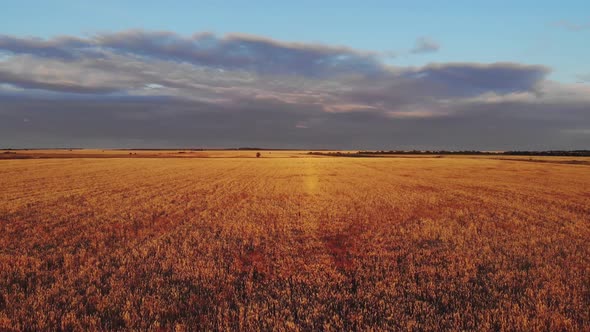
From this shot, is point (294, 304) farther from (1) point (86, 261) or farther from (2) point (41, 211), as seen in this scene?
(2) point (41, 211)

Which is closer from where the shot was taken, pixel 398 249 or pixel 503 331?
pixel 503 331

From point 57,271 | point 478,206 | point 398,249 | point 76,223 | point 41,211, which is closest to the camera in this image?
point 57,271

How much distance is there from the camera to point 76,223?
38.6 feet

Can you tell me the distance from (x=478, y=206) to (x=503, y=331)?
12.8 metres

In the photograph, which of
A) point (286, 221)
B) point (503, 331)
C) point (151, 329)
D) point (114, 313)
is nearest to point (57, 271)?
point (114, 313)

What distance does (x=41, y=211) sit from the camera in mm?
13836

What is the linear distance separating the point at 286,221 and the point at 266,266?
4.87 metres

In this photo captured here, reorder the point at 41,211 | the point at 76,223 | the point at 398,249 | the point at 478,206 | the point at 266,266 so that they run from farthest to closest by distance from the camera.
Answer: the point at 478,206 → the point at 41,211 → the point at 76,223 → the point at 398,249 → the point at 266,266

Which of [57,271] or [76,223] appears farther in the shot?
[76,223]

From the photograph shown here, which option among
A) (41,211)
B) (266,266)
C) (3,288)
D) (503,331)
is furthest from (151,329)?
(41,211)

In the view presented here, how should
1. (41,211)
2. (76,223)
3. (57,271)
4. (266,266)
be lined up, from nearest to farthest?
(57,271) → (266,266) → (76,223) → (41,211)

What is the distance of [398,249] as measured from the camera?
28.8 feet

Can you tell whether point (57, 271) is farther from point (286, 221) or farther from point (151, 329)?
point (286, 221)

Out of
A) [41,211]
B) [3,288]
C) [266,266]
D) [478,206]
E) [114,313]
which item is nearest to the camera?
[114,313]
